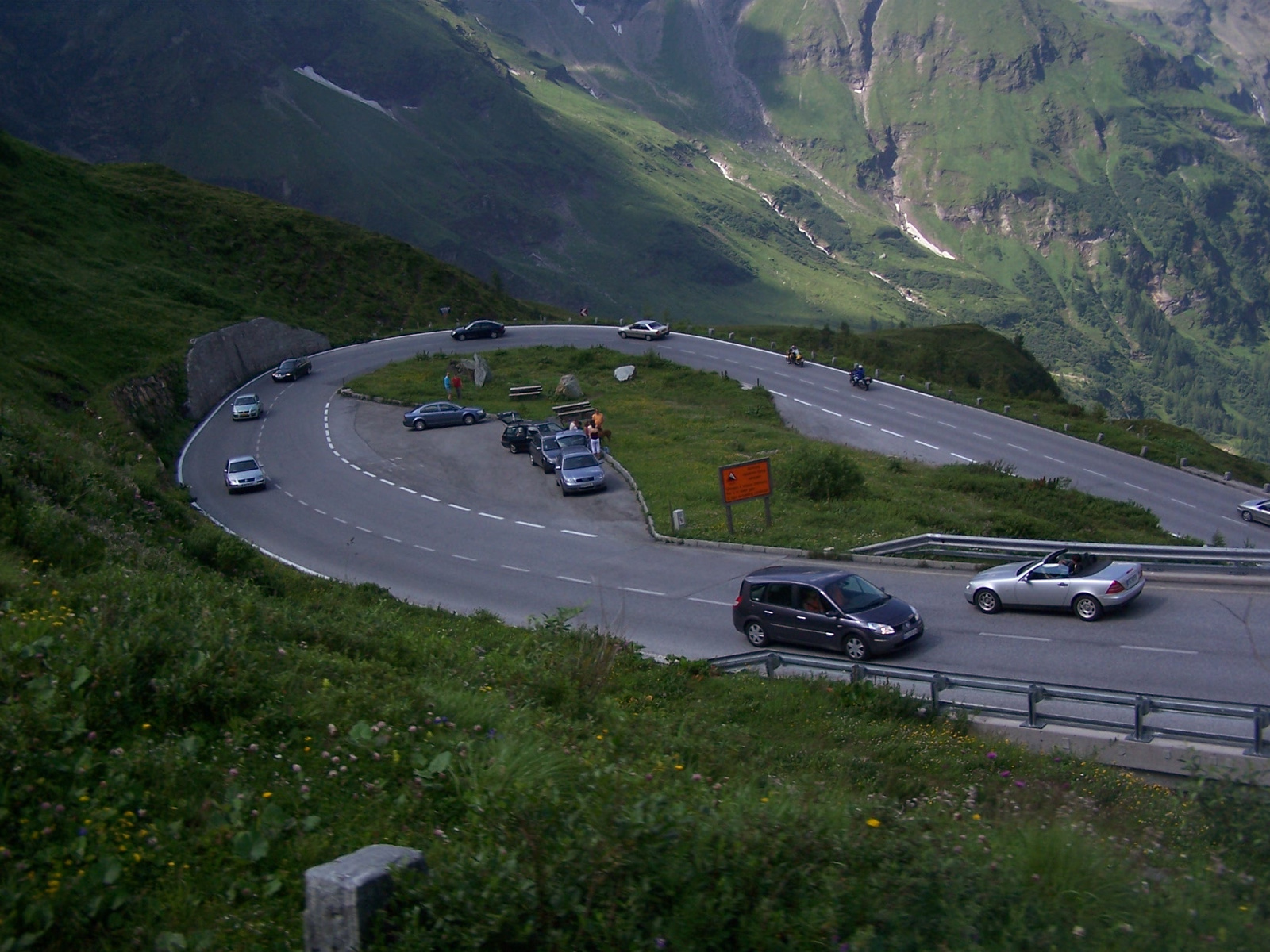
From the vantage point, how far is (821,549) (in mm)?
22391

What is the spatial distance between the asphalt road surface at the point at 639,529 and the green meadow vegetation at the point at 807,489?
160 centimetres

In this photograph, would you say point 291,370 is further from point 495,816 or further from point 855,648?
point 495,816

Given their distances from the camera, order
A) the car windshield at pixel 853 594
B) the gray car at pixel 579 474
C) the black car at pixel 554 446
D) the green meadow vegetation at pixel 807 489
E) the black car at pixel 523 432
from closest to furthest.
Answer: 1. the car windshield at pixel 853 594
2. the green meadow vegetation at pixel 807 489
3. the gray car at pixel 579 474
4. the black car at pixel 554 446
5. the black car at pixel 523 432

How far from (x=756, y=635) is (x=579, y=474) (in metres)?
15.1

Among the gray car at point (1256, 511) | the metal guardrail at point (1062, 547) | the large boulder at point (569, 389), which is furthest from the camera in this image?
the large boulder at point (569, 389)

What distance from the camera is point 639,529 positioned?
26844mm

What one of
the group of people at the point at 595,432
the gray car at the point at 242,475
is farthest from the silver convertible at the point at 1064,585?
the gray car at the point at 242,475

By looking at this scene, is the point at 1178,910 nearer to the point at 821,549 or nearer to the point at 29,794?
the point at 29,794

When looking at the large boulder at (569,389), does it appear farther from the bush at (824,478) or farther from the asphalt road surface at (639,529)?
the bush at (824,478)

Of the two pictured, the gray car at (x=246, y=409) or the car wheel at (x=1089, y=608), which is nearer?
the car wheel at (x=1089, y=608)

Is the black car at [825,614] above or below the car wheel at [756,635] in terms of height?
above

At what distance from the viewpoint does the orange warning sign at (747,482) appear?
23.8 meters

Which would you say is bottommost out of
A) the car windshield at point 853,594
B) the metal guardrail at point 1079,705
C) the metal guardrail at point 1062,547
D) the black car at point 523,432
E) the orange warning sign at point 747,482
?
the metal guardrail at point 1079,705

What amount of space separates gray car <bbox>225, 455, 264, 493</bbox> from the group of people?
12040 mm
